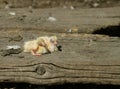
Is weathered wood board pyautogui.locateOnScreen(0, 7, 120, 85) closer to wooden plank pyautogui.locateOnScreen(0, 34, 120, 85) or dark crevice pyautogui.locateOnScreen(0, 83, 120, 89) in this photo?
wooden plank pyautogui.locateOnScreen(0, 34, 120, 85)

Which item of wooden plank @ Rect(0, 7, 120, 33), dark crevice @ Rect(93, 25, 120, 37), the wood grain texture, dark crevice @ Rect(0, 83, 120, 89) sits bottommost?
dark crevice @ Rect(0, 83, 120, 89)

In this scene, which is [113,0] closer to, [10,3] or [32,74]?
[10,3]

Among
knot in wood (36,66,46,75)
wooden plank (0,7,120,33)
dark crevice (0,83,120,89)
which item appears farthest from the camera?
wooden plank (0,7,120,33)

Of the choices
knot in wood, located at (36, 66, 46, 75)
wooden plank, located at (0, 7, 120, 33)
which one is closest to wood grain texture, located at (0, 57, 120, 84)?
knot in wood, located at (36, 66, 46, 75)

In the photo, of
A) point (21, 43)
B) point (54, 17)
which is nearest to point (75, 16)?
point (54, 17)

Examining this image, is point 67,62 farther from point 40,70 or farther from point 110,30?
point 110,30

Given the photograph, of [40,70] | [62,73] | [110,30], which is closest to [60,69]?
[62,73]

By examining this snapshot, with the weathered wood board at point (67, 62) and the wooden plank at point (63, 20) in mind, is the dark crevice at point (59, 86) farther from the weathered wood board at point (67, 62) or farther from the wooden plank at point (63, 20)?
the wooden plank at point (63, 20)

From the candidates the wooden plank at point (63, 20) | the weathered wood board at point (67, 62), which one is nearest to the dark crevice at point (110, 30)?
the wooden plank at point (63, 20)

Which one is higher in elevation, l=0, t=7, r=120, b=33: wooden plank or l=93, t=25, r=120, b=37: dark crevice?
l=0, t=7, r=120, b=33: wooden plank

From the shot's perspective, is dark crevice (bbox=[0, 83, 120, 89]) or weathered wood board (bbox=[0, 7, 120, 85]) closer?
weathered wood board (bbox=[0, 7, 120, 85])

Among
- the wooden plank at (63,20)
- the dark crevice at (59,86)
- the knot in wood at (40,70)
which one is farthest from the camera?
the wooden plank at (63,20)
